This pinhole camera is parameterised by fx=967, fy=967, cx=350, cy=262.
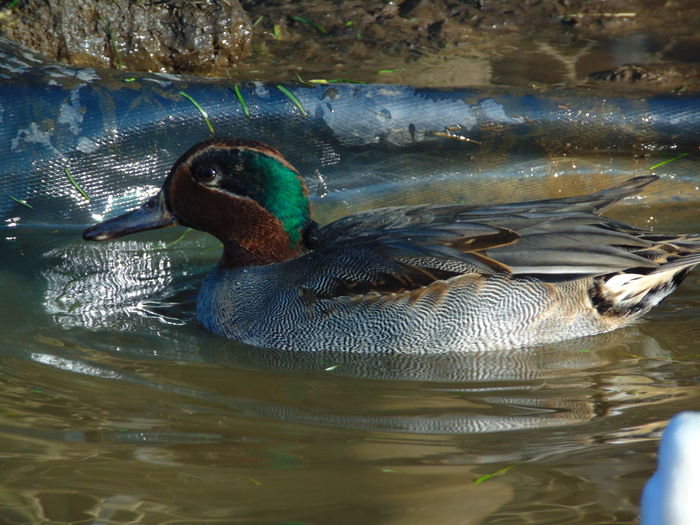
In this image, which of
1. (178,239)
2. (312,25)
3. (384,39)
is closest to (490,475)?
(178,239)

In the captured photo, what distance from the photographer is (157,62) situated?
22.1 ft

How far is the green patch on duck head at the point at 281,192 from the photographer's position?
426cm

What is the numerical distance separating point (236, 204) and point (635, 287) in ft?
5.83

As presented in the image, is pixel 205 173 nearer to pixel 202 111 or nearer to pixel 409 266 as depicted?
pixel 409 266

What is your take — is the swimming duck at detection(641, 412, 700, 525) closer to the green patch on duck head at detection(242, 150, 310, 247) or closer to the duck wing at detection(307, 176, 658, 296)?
the duck wing at detection(307, 176, 658, 296)

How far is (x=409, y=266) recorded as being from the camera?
400 centimetres

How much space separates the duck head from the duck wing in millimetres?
284

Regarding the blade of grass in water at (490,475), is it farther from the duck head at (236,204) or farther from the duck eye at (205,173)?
the duck eye at (205,173)

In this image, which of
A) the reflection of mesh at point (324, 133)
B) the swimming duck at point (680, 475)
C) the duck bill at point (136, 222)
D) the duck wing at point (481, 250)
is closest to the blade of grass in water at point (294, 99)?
the reflection of mesh at point (324, 133)

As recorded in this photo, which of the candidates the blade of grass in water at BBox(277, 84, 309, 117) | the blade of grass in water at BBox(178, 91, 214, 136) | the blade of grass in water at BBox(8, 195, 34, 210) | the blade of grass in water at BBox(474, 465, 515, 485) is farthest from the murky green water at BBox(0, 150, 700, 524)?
the blade of grass in water at BBox(277, 84, 309, 117)

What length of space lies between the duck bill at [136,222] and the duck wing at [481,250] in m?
0.77

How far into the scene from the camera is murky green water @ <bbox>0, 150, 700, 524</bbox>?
8.91 ft

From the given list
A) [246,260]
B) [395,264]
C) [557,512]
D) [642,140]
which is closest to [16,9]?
[246,260]

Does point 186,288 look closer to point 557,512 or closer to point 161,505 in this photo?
point 161,505
